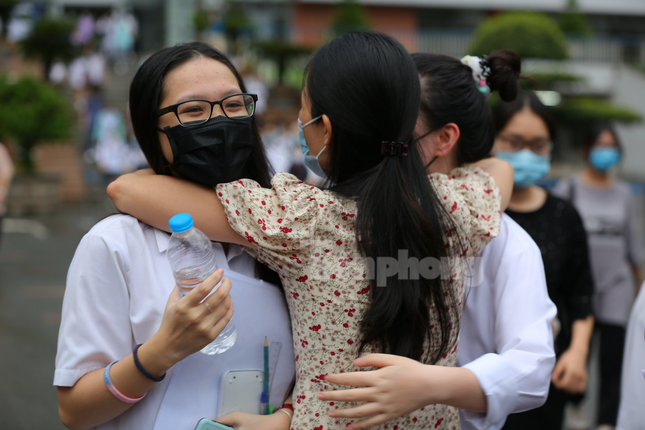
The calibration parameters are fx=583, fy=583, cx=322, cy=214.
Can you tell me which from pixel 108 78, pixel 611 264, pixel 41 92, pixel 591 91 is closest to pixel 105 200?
pixel 41 92

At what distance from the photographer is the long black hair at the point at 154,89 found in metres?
1.64

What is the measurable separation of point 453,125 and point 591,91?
23253 mm

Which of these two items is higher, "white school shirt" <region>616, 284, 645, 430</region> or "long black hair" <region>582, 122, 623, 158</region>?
"long black hair" <region>582, 122, 623, 158</region>

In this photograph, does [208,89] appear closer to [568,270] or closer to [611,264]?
[568,270]

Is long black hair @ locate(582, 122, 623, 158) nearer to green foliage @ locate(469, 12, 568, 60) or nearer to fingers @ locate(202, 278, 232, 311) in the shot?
fingers @ locate(202, 278, 232, 311)

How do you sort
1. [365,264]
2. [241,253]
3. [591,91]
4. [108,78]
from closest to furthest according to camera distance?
[365,264]
[241,253]
[108,78]
[591,91]

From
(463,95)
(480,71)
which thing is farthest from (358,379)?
(480,71)

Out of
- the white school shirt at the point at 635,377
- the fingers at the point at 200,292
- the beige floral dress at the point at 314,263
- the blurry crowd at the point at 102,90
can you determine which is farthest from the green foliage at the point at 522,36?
the fingers at the point at 200,292

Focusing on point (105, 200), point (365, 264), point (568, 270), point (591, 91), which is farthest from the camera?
point (591, 91)

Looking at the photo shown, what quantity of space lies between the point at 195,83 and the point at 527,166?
188 centimetres

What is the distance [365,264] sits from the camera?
1465 mm

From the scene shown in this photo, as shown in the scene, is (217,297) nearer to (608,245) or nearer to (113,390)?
(113,390)

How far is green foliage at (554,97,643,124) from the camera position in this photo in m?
17.8

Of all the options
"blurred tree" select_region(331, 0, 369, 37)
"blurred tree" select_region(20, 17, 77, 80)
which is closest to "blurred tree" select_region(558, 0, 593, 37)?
"blurred tree" select_region(331, 0, 369, 37)
